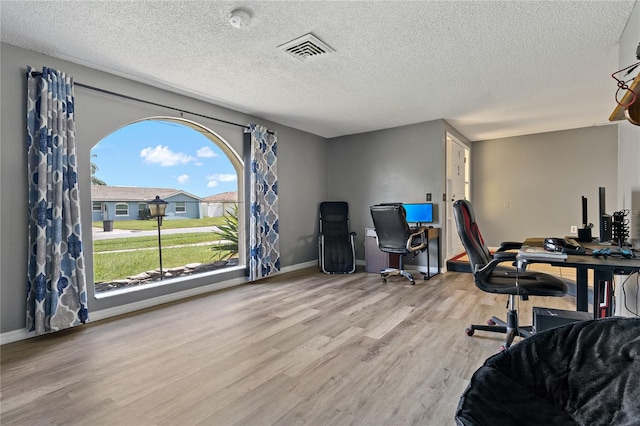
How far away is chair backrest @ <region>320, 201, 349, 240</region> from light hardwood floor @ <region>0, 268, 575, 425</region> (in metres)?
1.93

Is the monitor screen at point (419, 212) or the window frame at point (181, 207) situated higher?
the window frame at point (181, 207)

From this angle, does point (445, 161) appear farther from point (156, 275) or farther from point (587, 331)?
point (156, 275)

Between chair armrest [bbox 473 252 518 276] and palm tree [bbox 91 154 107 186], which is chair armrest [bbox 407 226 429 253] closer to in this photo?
chair armrest [bbox 473 252 518 276]

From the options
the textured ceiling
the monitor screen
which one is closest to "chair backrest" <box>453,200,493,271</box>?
the textured ceiling

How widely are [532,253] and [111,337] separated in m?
3.14

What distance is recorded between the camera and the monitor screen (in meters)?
4.88

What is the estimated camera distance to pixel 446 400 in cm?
167

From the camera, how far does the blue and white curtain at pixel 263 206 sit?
4422 millimetres

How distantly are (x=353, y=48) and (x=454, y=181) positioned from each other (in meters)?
3.73

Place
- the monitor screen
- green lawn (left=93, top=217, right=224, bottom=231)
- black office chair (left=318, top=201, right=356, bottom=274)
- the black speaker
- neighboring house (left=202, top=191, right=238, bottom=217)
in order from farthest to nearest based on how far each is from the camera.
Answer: black office chair (left=318, top=201, right=356, bottom=274) → the monitor screen → neighboring house (left=202, top=191, right=238, bottom=217) → green lawn (left=93, top=217, right=224, bottom=231) → the black speaker

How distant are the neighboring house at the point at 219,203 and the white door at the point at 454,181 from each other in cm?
344

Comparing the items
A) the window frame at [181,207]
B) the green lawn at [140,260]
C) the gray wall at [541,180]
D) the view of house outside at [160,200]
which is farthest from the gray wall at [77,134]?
the gray wall at [541,180]

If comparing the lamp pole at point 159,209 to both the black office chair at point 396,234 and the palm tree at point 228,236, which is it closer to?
the palm tree at point 228,236

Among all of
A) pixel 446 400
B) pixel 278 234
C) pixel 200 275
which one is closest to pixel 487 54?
pixel 446 400
